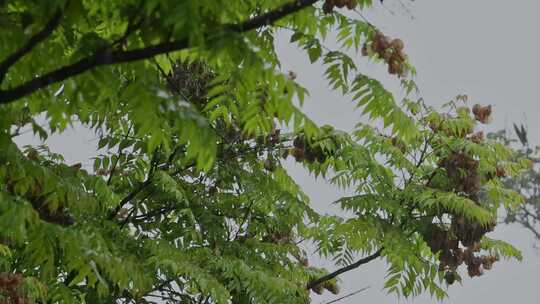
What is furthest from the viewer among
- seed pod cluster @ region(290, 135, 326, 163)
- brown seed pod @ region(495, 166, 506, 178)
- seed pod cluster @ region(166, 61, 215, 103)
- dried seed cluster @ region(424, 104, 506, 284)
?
brown seed pod @ region(495, 166, 506, 178)

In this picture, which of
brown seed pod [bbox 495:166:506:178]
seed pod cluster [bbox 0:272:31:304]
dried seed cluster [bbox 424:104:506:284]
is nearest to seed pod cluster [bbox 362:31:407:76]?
seed pod cluster [bbox 0:272:31:304]

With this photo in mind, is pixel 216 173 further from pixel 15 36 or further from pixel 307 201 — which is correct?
pixel 15 36

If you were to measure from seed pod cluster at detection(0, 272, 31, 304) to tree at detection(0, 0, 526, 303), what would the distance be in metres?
0.02

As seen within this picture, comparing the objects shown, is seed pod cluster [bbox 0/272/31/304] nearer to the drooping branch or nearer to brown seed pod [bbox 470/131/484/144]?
the drooping branch

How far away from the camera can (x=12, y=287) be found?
5.51 metres

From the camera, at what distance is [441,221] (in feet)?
29.3

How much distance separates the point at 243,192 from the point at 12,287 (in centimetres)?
381

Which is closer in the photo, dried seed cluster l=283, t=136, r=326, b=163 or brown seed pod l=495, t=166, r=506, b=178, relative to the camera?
dried seed cluster l=283, t=136, r=326, b=163

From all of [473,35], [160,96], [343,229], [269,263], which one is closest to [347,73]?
[160,96]

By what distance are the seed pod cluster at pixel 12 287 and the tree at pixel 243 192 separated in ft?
0.06

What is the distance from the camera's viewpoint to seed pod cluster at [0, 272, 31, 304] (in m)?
5.48

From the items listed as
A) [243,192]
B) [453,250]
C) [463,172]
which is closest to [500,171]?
[463,172]

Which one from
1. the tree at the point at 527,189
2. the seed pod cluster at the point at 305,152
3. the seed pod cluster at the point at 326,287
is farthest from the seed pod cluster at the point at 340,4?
the tree at the point at 527,189

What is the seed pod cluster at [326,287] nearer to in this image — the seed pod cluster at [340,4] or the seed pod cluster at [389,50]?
the seed pod cluster at [389,50]
